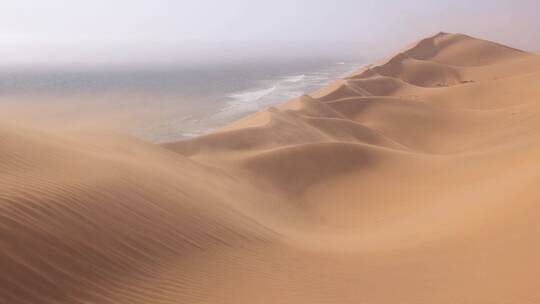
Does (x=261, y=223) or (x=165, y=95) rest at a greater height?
(x=165, y=95)

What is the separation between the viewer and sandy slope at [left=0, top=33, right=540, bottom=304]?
5.32 metres

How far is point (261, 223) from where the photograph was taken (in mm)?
9008

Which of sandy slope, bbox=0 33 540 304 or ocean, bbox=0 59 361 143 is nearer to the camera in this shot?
sandy slope, bbox=0 33 540 304

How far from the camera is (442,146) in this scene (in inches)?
888

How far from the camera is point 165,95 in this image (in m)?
42.8

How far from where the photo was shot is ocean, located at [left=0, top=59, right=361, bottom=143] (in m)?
29.6

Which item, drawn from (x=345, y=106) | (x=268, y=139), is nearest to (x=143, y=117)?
(x=345, y=106)

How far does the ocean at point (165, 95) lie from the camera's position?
2956 centimetres

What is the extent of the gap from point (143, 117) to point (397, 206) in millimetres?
23101

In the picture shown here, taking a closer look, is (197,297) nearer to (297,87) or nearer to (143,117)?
(143,117)

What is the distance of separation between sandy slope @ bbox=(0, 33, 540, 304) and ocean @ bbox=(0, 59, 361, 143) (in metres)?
12.9

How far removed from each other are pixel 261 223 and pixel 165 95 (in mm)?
35601

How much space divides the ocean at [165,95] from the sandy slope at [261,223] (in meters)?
12.9

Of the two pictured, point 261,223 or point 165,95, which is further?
point 165,95
